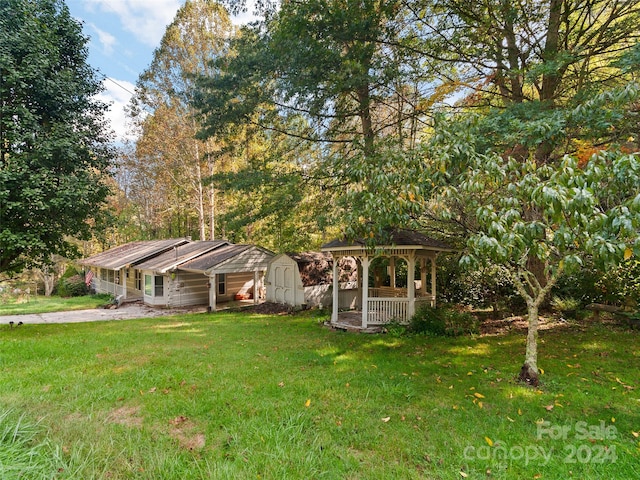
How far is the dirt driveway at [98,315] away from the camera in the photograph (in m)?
12.8

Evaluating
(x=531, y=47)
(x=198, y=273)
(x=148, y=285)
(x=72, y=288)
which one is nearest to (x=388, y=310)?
(x=531, y=47)

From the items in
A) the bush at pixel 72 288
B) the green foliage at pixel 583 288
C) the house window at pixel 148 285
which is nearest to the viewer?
the green foliage at pixel 583 288

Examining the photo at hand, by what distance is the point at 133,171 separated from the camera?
25594 mm

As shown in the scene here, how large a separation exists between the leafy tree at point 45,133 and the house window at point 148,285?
7.48 meters

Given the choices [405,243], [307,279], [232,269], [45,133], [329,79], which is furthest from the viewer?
[232,269]

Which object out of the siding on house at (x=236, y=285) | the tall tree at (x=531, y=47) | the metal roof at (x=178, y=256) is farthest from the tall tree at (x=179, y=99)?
the tall tree at (x=531, y=47)

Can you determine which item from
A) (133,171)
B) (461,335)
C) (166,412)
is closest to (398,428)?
(166,412)

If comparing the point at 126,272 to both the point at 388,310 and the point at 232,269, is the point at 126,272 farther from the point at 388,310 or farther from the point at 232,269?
the point at 388,310

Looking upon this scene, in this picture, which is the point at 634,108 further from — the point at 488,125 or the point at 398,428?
the point at 398,428

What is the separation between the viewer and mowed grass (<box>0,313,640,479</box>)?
10.4 ft

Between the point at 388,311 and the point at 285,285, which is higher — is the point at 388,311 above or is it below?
below

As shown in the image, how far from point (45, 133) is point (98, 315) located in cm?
887

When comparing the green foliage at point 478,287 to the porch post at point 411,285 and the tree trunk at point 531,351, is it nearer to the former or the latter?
the porch post at point 411,285

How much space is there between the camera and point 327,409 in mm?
4352
